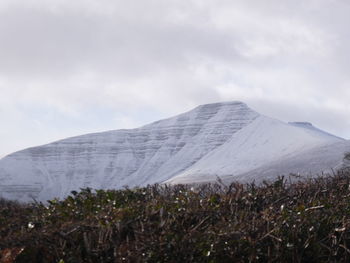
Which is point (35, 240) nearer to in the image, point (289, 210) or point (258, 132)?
point (289, 210)

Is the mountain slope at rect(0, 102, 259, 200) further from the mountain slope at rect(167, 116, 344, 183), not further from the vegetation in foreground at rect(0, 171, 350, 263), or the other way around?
the vegetation in foreground at rect(0, 171, 350, 263)

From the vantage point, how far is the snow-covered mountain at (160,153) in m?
146

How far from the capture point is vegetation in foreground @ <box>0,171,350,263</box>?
512 cm

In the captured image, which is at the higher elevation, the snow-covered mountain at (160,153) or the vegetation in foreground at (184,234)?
the snow-covered mountain at (160,153)

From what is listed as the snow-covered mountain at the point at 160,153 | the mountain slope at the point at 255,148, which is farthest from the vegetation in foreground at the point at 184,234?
the snow-covered mountain at the point at 160,153

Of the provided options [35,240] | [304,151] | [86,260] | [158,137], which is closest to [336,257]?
[86,260]

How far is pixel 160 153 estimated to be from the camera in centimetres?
16625

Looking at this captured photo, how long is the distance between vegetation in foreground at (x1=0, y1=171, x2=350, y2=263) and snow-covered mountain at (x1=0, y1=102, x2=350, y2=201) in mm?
123894

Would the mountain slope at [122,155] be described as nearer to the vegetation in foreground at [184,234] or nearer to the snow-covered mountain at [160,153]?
the snow-covered mountain at [160,153]

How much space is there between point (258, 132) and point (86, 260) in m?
161

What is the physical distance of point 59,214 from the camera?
6.64 metres

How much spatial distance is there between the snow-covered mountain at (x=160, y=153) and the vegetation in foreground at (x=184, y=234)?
12389cm

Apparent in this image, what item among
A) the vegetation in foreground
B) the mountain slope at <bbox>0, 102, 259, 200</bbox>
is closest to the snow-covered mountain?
the mountain slope at <bbox>0, 102, 259, 200</bbox>

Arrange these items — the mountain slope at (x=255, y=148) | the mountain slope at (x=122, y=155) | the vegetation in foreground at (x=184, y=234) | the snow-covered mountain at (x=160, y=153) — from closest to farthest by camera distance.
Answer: the vegetation in foreground at (x=184, y=234)
the mountain slope at (x=255, y=148)
the snow-covered mountain at (x=160, y=153)
the mountain slope at (x=122, y=155)
